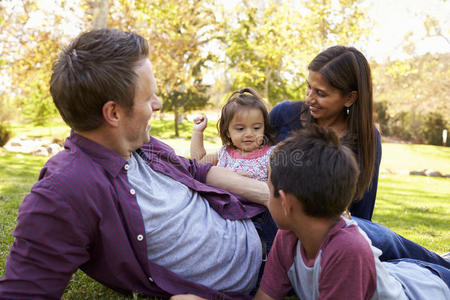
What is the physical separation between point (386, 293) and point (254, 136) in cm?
187

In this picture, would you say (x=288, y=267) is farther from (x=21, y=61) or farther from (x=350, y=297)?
(x=21, y=61)

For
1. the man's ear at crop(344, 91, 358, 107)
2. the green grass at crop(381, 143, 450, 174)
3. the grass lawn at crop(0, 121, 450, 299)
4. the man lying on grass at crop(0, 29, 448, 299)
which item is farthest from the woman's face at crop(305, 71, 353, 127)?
the green grass at crop(381, 143, 450, 174)

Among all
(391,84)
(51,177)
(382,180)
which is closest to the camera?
(51,177)

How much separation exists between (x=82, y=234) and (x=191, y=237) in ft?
1.95

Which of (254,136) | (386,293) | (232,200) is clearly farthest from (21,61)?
(386,293)

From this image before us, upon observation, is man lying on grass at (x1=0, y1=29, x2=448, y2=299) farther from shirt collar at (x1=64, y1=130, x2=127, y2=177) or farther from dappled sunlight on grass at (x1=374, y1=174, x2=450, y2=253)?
dappled sunlight on grass at (x1=374, y1=174, x2=450, y2=253)

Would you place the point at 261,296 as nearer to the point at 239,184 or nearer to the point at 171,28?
the point at 239,184

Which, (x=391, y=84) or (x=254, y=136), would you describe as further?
(x=391, y=84)

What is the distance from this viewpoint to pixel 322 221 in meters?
1.89

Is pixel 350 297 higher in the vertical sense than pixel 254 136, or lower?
lower

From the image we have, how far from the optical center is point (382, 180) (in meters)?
13.6

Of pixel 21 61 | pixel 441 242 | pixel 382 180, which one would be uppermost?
pixel 21 61

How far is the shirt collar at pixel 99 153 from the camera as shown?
1890mm

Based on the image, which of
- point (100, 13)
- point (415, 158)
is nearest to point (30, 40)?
point (100, 13)
